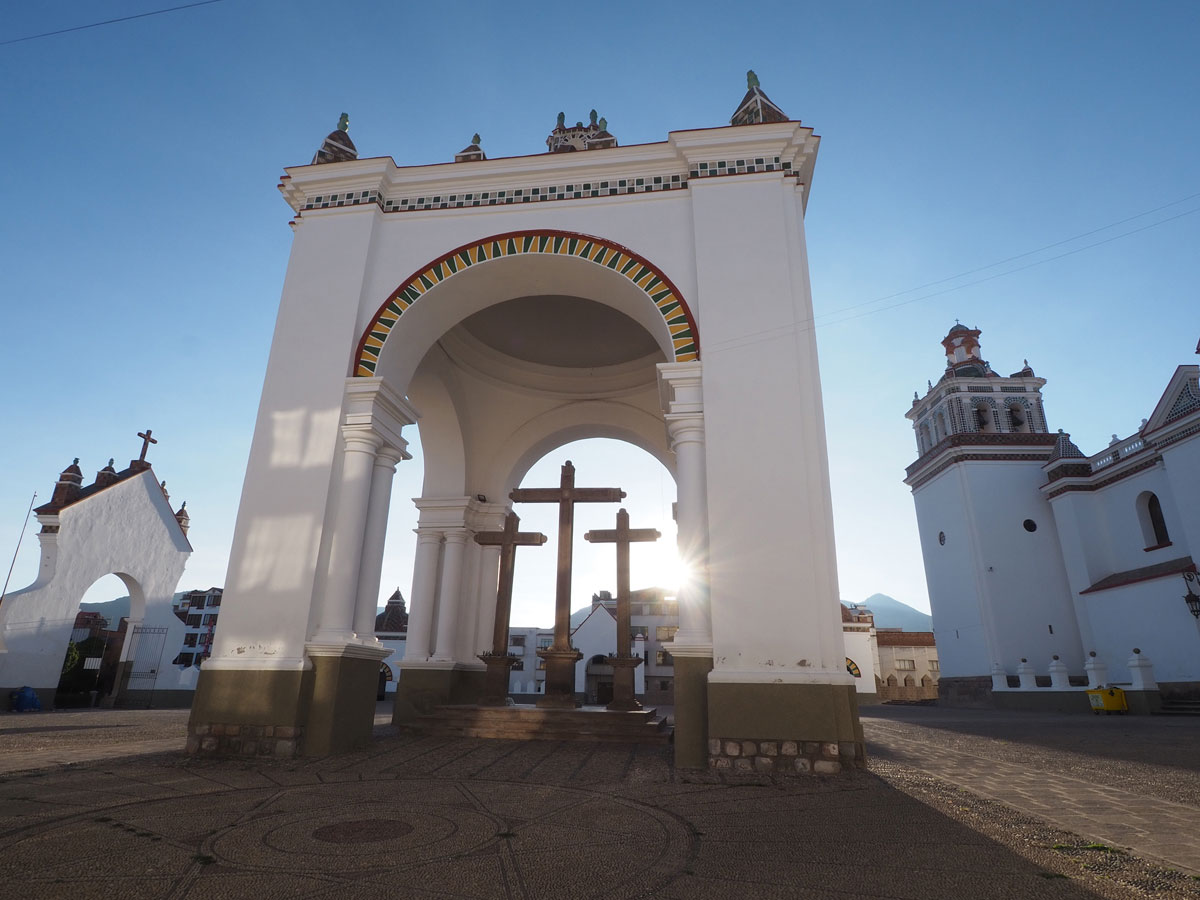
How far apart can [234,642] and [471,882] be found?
13.7ft

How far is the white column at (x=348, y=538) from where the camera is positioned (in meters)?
5.66

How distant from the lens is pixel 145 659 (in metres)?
14.9

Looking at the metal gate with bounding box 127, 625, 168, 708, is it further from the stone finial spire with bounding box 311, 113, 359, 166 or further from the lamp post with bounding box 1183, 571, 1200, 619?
the lamp post with bounding box 1183, 571, 1200, 619

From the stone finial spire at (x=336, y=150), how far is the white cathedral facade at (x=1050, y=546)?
16.9 metres

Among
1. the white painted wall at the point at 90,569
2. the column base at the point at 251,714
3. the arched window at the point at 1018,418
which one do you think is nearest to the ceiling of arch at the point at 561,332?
the column base at the point at 251,714

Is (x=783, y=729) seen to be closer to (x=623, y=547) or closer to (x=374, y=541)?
(x=374, y=541)

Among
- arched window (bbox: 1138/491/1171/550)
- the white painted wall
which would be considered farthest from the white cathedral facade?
the white painted wall

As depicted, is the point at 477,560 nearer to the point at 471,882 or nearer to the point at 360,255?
the point at 360,255

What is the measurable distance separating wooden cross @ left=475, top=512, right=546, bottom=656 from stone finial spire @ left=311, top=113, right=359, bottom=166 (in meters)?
4.72

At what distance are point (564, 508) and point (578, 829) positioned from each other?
5.68 m

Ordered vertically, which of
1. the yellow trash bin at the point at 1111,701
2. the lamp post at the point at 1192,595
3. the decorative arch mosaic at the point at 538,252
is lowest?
the yellow trash bin at the point at 1111,701

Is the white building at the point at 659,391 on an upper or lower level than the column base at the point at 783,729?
upper

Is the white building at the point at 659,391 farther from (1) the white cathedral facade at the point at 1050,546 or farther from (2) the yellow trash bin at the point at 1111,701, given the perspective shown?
(1) the white cathedral facade at the point at 1050,546

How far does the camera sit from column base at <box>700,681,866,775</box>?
4.70m
